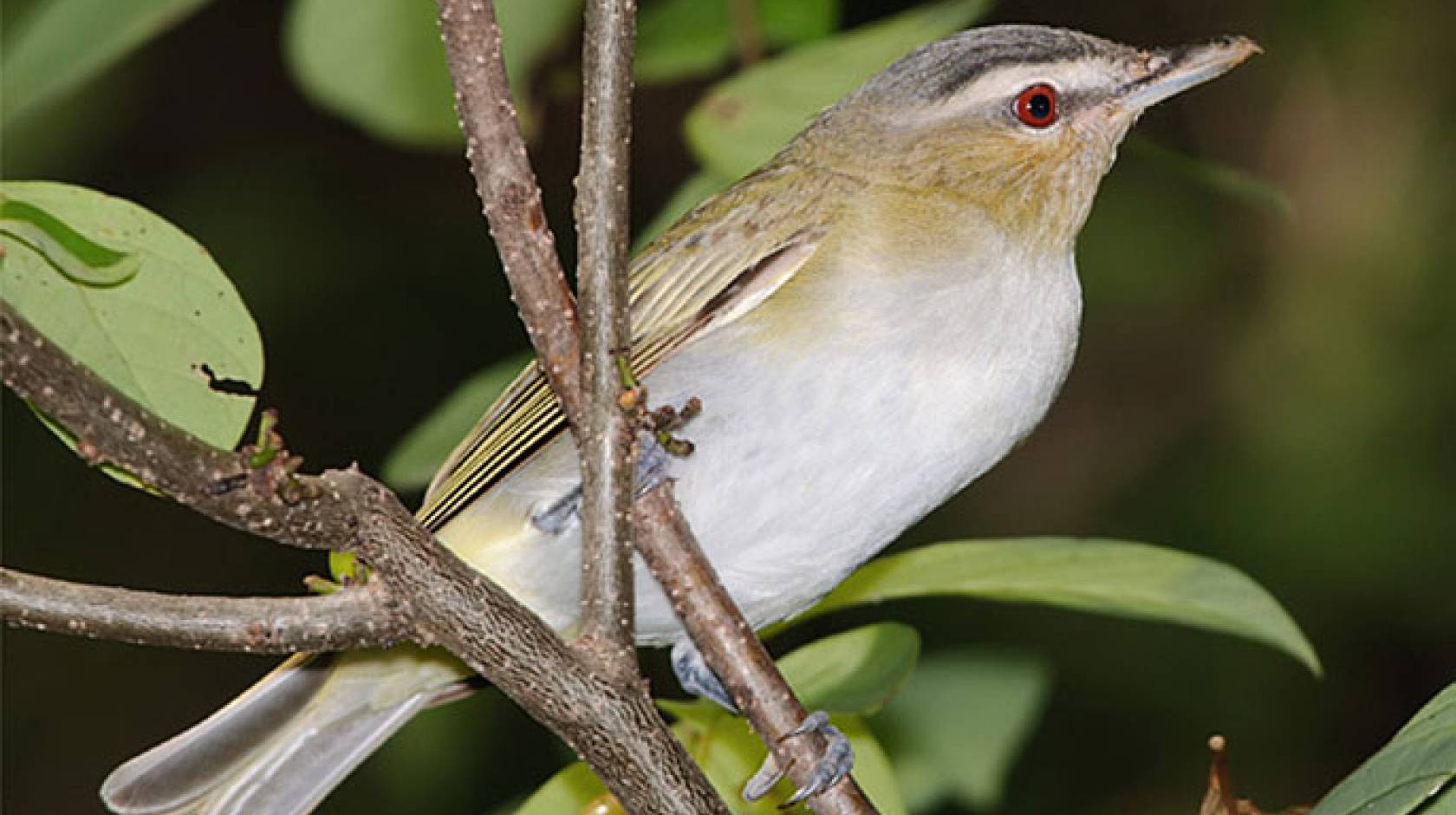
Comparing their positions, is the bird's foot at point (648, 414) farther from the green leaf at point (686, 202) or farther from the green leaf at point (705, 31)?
the green leaf at point (705, 31)

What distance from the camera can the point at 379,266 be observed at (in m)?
6.66

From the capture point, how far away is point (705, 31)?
3.86 meters

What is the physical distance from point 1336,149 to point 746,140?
3.35 meters

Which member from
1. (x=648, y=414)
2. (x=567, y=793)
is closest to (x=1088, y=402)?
(x=567, y=793)

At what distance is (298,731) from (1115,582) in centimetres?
131

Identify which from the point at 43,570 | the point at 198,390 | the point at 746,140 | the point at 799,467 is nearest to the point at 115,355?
the point at 198,390

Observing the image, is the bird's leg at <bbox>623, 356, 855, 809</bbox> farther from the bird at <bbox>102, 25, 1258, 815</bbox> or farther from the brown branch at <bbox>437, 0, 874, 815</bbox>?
the bird at <bbox>102, 25, 1258, 815</bbox>

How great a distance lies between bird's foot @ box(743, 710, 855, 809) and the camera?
8.33ft

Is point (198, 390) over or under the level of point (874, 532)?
over

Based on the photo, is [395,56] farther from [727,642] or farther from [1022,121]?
[727,642]

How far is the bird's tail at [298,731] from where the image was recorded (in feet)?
9.96

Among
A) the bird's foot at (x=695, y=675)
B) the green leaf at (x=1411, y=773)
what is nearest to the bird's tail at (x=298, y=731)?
the bird's foot at (x=695, y=675)

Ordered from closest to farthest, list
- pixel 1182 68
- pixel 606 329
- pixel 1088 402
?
1. pixel 606 329
2. pixel 1182 68
3. pixel 1088 402

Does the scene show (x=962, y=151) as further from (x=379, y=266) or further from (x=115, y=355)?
(x=379, y=266)
